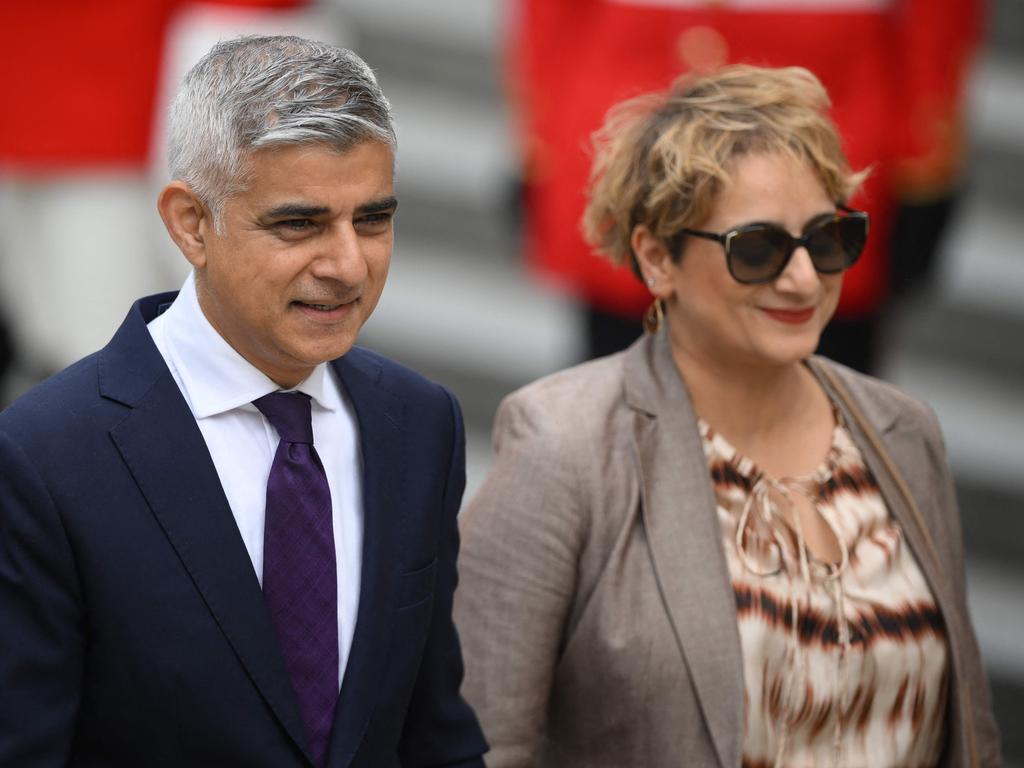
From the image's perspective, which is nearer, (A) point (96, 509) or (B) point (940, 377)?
(A) point (96, 509)

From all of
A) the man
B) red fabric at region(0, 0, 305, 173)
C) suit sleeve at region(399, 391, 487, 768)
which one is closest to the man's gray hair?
the man

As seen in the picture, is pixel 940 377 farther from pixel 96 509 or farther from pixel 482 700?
pixel 96 509

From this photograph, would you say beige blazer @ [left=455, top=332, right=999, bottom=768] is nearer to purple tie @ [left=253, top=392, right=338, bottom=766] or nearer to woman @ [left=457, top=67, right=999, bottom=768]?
woman @ [left=457, top=67, right=999, bottom=768]

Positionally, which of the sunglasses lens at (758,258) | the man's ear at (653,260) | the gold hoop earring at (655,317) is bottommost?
the gold hoop earring at (655,317)

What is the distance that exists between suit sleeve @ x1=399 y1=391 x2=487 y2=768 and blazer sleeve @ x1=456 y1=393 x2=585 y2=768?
19cm

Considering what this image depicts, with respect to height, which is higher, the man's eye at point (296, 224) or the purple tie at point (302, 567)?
the man's eye at point (296, 224)

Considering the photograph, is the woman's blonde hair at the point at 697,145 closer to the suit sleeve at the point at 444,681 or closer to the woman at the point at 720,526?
the woman at the point at 720,526

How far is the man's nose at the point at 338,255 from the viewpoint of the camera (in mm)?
1872

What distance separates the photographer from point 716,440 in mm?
2559

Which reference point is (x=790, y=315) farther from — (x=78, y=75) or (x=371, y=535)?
(x=78, y=75)

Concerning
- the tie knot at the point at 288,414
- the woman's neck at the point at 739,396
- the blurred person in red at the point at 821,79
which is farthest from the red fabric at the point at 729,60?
the tie knot at the point at 288,414

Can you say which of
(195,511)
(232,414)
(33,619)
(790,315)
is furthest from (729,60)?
(33,619)

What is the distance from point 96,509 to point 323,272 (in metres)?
0.35

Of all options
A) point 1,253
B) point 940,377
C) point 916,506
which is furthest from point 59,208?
point 940,377
